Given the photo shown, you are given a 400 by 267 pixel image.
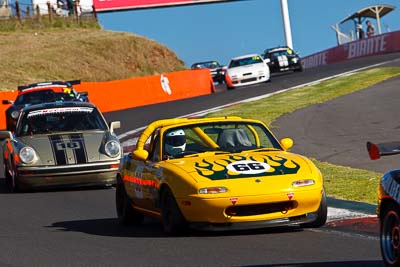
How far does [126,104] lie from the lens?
37.8 m

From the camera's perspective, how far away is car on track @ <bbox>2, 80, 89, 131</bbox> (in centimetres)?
2752

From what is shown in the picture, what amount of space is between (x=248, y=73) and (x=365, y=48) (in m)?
17.4

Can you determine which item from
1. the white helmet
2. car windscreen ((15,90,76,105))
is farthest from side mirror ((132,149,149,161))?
car windscreen ((15,90,76,105))

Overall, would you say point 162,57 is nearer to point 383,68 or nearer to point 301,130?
point 383,68

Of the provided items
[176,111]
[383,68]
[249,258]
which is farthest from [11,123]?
[249,258]

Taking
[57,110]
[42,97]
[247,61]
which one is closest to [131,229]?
[57,110]

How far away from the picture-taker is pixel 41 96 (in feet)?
91.0

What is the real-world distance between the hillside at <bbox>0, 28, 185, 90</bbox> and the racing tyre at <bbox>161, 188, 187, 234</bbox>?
4553 centimetres

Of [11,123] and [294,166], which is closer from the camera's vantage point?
[294,166]

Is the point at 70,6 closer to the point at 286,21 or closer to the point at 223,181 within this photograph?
the point at 286,21

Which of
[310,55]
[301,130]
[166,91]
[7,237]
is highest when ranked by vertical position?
[7,237]

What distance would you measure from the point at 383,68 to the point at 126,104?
8437 millimetres

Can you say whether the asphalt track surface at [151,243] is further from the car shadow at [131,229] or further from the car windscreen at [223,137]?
the car windscreen at [223,137]

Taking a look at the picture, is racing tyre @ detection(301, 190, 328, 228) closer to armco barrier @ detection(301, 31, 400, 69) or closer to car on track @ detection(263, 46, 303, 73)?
car on track @ detection(263, 46, 303, 73)
